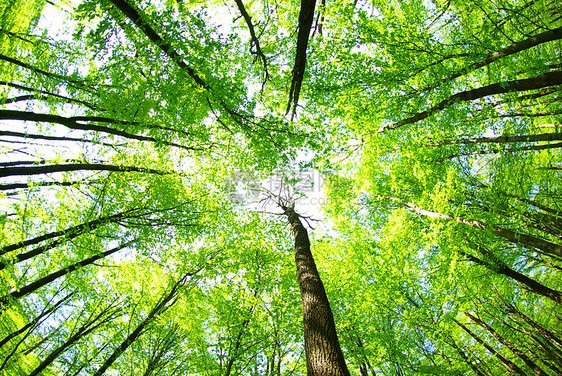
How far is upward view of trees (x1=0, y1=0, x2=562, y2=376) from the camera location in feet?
14.9

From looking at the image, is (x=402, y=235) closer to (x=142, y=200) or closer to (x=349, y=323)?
(x=349, y=323)

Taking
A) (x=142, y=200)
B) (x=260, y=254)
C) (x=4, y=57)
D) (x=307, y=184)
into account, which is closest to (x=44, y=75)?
(x=4, y=57)

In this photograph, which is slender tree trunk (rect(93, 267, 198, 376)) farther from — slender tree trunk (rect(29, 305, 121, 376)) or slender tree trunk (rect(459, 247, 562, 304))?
slender tree trunk (rect(459, 247, 562, 304))

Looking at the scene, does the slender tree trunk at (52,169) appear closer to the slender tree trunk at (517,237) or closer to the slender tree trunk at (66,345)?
the slender tree trunk at (66,345)

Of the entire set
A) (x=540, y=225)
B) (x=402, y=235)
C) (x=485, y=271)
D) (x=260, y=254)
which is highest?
(x=260, y=254)

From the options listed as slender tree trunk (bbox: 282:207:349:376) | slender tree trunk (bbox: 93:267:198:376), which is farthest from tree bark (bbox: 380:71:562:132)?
slender tree trunk (bbox: 93:267:198:376)

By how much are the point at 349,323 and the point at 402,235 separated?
10.3ft

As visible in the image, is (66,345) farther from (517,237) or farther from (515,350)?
(515,350)

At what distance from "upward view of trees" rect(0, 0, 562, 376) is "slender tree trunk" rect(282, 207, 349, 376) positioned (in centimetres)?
3

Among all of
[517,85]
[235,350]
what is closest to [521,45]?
[517,85]

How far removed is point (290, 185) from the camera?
25.2 feet

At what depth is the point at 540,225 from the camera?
5668 millimetres

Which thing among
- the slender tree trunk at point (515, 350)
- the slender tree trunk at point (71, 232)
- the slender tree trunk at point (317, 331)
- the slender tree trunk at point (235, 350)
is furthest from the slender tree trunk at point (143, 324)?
the slender tree trunk at point (515, 350)

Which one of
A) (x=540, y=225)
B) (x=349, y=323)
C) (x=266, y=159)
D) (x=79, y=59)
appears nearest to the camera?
(x=79, y=59)
